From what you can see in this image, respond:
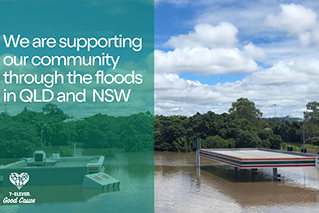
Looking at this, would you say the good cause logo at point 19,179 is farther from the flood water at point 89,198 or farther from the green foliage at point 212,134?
the green foliage at point 212,134

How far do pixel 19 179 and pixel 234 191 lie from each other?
1787 centimetres

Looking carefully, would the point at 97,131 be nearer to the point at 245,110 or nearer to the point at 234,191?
the point at 245,110

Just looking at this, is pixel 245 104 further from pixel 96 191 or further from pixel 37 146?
pixel 96 191

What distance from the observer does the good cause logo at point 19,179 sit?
3234cm

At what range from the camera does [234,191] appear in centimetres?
3008

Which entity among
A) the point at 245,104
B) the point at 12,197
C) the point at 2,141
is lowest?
the point at 12,197

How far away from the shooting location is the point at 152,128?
76562 millimetres

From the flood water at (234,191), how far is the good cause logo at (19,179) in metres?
10.9

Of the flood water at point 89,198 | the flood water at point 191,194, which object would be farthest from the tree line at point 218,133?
the flood water at point 89,198

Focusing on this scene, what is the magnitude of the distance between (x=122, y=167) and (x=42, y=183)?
1488 centimetres

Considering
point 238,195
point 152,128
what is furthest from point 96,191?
point 152,128

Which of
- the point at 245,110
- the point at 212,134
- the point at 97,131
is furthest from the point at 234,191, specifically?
the point at 245,110

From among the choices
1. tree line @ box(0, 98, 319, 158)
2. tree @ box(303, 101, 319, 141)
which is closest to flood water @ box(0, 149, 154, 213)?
tree line @ box(0, 98, 319, 158)

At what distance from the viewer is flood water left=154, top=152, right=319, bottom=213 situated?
81.6 feet
